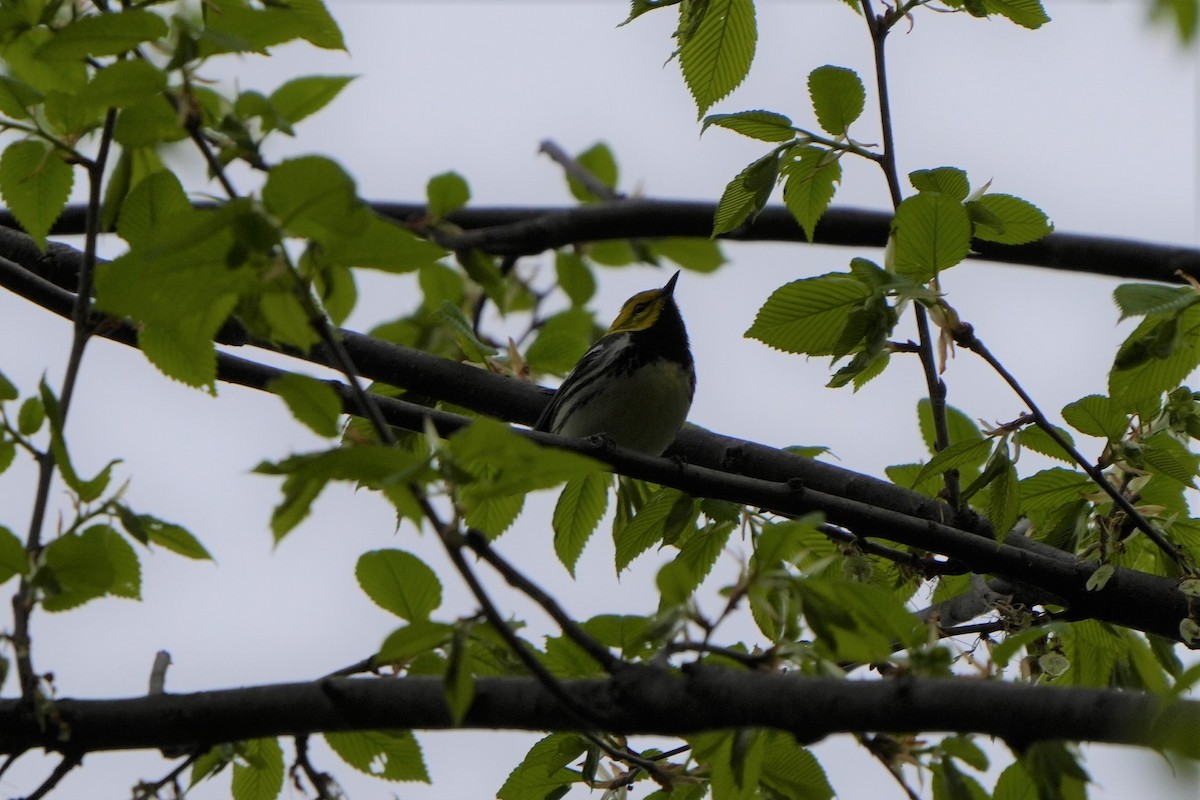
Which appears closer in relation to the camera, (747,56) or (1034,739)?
(1034,739)

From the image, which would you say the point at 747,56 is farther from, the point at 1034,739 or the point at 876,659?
the point at 1034,739

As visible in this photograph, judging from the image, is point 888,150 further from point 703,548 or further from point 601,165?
point 601,165

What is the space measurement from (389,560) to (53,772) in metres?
0.59

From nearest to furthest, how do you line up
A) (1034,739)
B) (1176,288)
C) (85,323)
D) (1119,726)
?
(1119,726) → (1034,739) → (85,323) → (1176,288)

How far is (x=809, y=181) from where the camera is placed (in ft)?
9.16

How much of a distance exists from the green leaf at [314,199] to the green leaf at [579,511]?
1.63m

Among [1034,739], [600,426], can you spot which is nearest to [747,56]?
[1034,739]

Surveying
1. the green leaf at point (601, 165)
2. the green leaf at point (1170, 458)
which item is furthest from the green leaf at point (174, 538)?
the green leaf at point (601, 165)

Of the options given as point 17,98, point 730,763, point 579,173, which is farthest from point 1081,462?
point 579,173

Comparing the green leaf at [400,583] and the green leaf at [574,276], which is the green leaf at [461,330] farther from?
the green leaf at [400,583]

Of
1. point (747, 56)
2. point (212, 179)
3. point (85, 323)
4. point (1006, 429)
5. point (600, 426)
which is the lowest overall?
point (85, 323)

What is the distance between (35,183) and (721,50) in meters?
1.34

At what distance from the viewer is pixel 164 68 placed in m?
1.73

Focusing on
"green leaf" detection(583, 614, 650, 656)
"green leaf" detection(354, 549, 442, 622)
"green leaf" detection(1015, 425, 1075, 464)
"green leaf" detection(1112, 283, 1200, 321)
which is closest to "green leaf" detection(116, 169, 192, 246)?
"green leaf" detection(354, 549, 442, 622)
